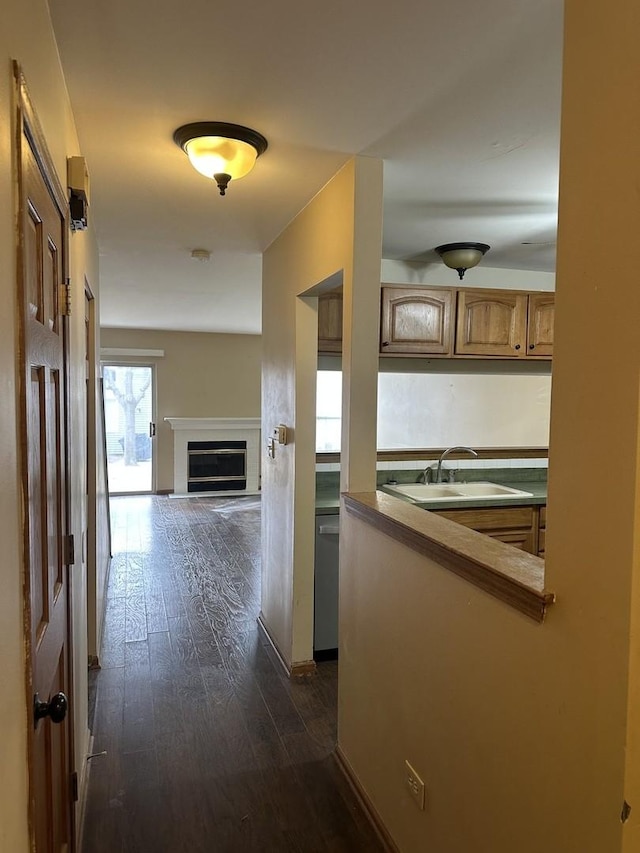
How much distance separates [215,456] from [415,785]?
7130 mm

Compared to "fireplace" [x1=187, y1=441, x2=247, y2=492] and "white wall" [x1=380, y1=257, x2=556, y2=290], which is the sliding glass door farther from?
"white wall" [x1=380, y1=257, x2=556, y2=290]

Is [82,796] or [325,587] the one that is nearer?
[82,796]

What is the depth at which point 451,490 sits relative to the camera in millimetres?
3631

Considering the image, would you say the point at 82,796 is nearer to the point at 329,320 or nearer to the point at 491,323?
the point at 329,320

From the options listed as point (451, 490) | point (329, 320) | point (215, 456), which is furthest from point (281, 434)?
point (215, 456)

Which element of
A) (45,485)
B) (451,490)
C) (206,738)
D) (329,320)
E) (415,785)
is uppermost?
(329,320)

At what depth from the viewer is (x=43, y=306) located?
1278mm

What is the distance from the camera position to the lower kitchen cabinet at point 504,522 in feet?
10.4

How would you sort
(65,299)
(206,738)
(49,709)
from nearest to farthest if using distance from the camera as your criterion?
(49,709) → (65,299) → (206,738)

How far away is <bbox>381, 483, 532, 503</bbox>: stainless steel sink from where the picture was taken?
11.3ft

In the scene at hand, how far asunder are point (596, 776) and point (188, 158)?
227 cm

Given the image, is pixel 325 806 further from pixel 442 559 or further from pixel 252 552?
pixel 252 552

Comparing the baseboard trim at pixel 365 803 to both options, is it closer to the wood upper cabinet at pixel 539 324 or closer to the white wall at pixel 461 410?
the white wall at pixel 461 410

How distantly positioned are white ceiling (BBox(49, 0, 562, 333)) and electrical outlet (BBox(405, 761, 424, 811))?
6.75ft
